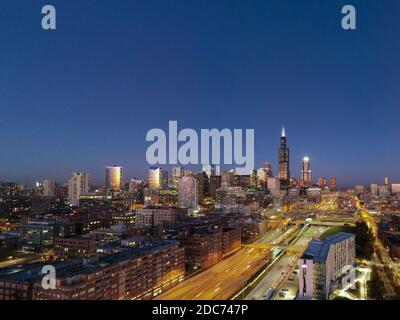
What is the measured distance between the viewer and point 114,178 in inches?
801

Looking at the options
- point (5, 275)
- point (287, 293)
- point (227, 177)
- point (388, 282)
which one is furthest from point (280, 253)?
point (227, 177)

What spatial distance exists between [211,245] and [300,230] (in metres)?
5.49

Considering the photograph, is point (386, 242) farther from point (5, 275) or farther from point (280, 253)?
point (5, 275)

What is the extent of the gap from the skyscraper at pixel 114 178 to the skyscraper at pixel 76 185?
8.11 feet

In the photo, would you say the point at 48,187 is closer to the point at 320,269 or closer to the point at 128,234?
the point at 128,234

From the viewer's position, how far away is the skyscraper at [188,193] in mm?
16172

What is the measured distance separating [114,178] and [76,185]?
3353mm

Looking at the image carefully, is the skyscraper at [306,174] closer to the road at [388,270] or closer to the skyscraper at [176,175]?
the skyscraper at [176,175]

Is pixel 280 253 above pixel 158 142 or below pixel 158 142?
below

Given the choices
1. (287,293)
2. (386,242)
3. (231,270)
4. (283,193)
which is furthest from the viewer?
(283,193)

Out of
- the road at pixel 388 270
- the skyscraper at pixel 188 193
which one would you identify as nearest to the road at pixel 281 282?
the road at pixel 388 270

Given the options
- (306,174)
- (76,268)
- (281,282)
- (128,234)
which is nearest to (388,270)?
(281,282)
